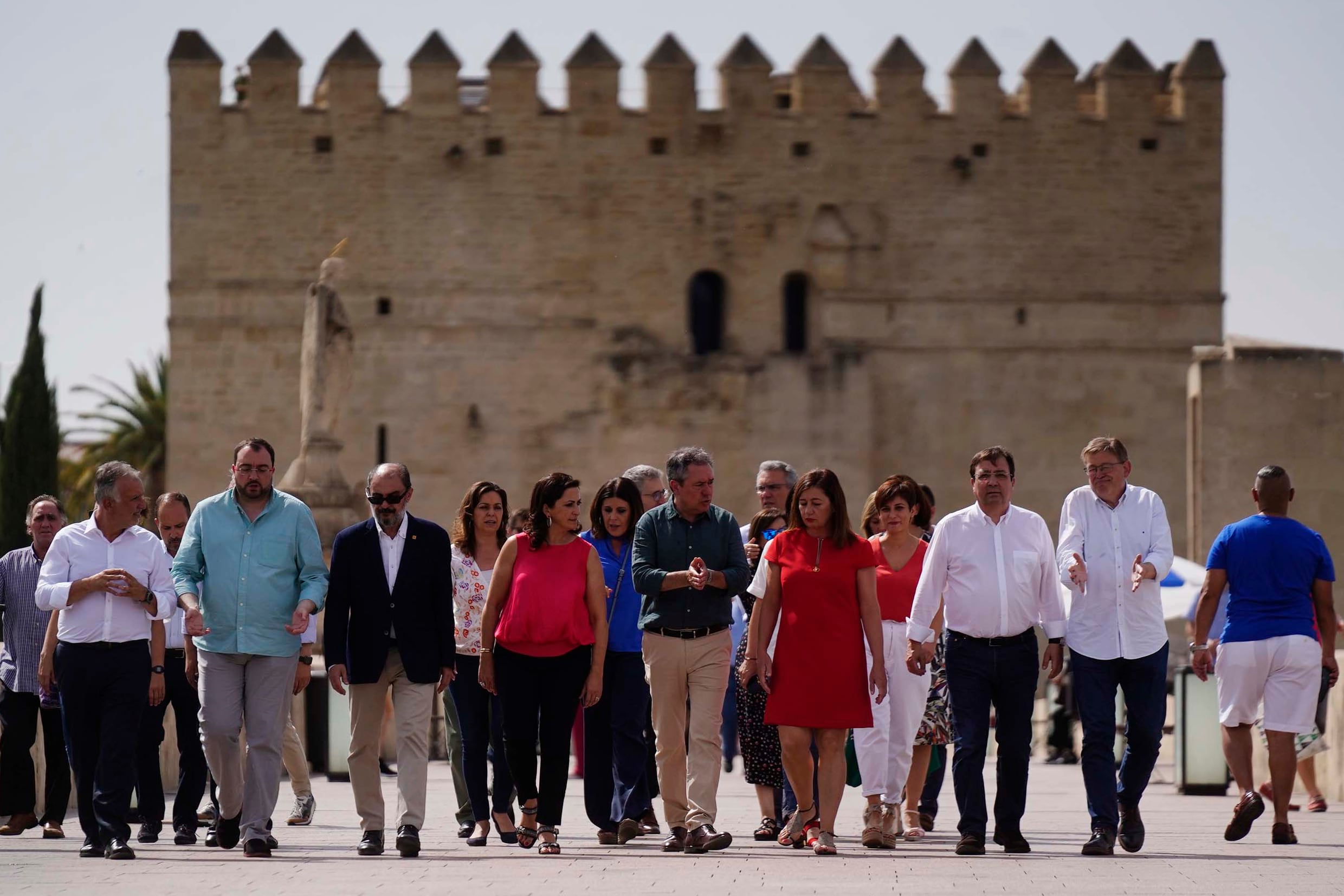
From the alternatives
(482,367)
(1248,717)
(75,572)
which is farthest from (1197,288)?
(75,572)

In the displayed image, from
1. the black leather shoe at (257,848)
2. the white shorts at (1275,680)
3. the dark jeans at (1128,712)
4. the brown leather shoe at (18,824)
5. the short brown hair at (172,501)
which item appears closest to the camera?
the black leather shoe at (257,848)

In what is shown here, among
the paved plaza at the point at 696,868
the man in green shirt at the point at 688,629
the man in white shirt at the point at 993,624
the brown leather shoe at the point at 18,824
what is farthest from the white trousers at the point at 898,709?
the brown leather shoe at the point at 18,824

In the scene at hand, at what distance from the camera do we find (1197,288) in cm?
3128

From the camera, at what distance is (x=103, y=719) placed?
330 inches

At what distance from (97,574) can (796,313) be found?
Result: 75.9ft

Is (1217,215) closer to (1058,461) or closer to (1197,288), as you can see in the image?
(1197,288)

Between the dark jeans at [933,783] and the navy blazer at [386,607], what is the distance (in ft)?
8.38

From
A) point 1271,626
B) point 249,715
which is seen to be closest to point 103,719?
point 249,715

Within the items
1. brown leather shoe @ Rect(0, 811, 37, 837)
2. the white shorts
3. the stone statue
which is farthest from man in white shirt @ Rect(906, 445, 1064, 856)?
the stone statue

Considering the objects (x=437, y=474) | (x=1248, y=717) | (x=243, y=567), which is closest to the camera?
(x=243, y=567)

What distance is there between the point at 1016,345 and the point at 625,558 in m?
22.6

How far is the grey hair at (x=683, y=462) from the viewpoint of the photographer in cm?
866

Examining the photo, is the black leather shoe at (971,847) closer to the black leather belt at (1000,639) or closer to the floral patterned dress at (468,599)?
the black leather belt at (1000,639)

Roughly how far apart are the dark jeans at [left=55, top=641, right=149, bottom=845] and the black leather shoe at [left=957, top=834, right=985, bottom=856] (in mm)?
3244
